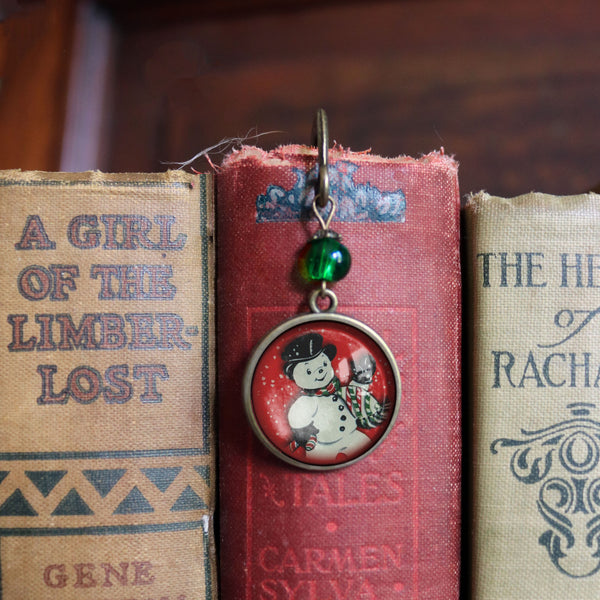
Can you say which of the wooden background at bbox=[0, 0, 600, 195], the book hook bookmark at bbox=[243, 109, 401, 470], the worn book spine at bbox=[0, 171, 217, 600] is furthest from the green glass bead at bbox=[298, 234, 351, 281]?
the wooden background at bbox=[0, 0, 600, 195]

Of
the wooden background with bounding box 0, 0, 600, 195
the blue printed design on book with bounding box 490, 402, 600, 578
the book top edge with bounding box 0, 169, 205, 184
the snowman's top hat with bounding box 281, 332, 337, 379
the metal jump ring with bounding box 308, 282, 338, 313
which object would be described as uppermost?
the wooden background with bounding box 0, 0, 600, 195

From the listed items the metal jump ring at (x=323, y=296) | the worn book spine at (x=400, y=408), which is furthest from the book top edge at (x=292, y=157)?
the metal jump ring at (x=323, y=296)

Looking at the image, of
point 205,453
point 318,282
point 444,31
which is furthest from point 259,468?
point 444,31

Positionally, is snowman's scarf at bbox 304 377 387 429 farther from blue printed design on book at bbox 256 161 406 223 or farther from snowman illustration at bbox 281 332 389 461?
blue printed design on book at bbox 256 161 406 223

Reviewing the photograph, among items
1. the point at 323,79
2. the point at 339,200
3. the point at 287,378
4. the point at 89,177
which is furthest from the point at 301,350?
the point at 323,79

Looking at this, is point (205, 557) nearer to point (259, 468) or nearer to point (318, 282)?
point (259, 468)

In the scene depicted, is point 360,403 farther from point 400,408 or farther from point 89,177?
point 89,177

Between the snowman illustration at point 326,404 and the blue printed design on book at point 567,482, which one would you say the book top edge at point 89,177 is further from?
the blue printed design on book at point 567,482
